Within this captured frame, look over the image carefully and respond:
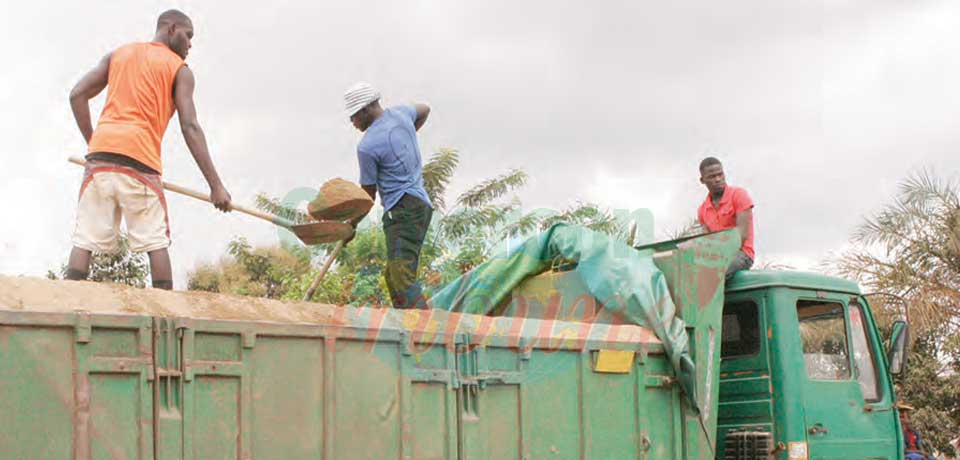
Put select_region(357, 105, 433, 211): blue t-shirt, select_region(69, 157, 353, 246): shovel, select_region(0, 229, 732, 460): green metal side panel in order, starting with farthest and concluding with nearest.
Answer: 1. select_region(357, 105, 433, 211): blue t-shirt
2. select_region(69, 157, 353, 246): shovel
3. select_region(0, 229, 732, 460): green metal side panel

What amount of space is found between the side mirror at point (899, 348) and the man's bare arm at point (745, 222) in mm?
1021

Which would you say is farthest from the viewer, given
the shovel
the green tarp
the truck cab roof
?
the truck cab roof

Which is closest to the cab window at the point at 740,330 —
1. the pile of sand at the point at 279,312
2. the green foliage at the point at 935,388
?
the pile of sand at the point at 279,312

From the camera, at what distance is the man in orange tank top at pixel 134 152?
15.7 feet

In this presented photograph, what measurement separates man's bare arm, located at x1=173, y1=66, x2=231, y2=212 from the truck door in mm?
3358

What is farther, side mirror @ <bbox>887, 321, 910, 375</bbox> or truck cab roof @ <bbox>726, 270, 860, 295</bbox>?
side mirror @ <bbox>887, 321, 910, 375</bbox>

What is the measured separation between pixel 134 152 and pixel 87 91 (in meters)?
0.47

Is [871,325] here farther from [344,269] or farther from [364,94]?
[344,269]

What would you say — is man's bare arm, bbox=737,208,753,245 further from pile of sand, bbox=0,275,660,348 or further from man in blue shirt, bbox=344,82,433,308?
man in blue shirt, bbox=344,82,433,308

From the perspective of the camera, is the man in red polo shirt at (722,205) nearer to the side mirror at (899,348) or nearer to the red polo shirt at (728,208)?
the red polo shirt at (728,208)

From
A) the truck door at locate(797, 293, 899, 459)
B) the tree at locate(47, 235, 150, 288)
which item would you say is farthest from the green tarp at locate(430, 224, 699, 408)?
the tree at locate(47, 235, 150, 288)

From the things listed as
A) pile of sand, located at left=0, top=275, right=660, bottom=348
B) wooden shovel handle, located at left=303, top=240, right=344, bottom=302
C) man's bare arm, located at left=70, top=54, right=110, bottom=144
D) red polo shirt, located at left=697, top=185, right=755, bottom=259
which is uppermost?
man's bare arm, located at left=70, top=54, right=110, bottom=144

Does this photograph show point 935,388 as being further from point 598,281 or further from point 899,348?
point 598,281

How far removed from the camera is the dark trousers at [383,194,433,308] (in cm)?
559
